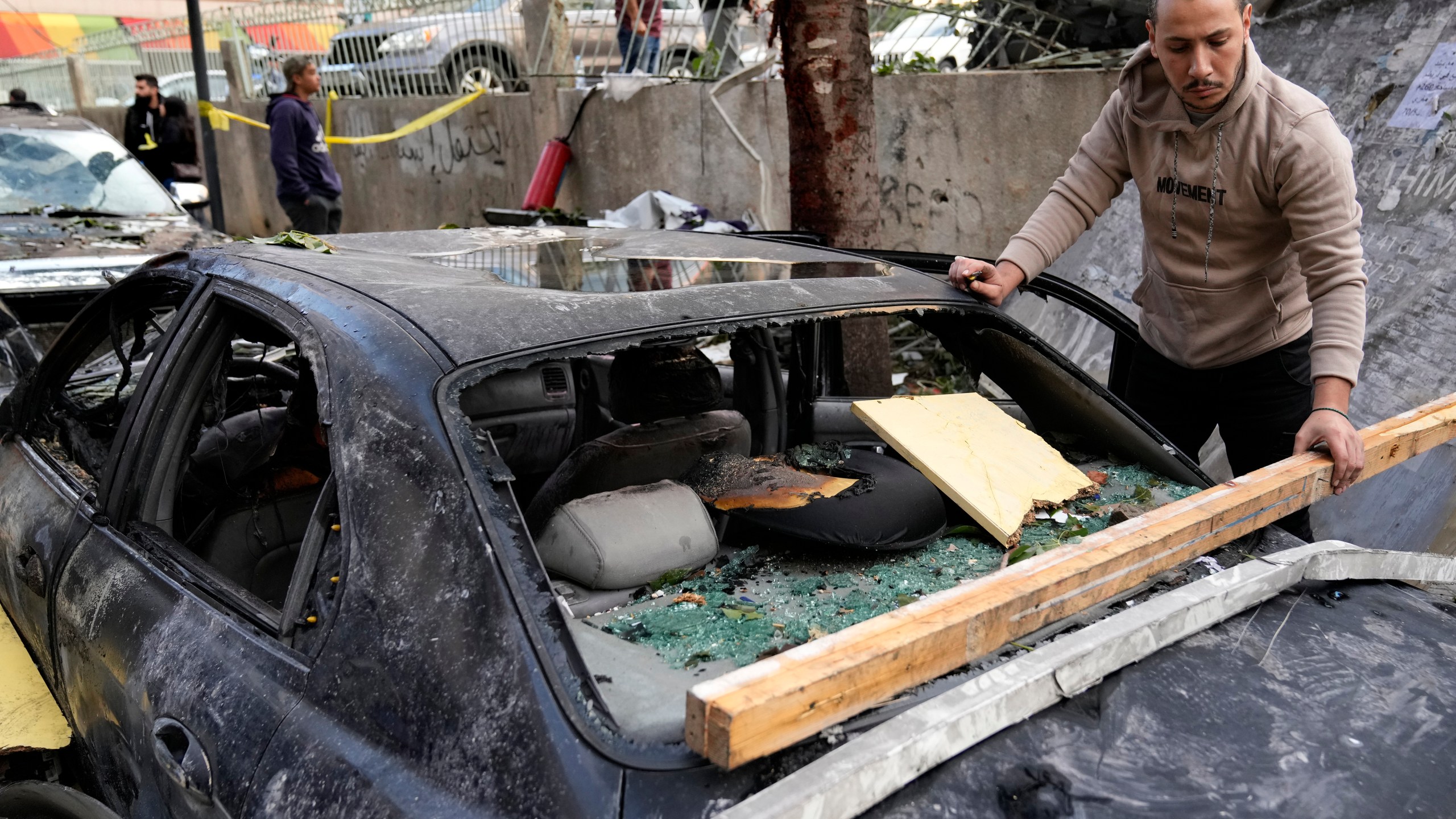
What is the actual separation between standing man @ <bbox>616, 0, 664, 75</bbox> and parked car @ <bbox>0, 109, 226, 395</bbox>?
3.32 metres

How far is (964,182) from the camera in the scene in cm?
612

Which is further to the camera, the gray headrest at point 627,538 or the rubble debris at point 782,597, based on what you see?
the gray headrest at point 627,538

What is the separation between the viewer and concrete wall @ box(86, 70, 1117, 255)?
584cm

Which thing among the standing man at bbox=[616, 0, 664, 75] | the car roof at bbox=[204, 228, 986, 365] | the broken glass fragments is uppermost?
the standing man at bbox=[616, 0, 664, 75]

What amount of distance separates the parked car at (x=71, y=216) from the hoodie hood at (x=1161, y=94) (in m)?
4.85

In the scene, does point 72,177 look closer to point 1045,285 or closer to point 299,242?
point 299,242

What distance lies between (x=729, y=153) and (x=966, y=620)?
255 inches

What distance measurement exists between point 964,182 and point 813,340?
3.60 metres

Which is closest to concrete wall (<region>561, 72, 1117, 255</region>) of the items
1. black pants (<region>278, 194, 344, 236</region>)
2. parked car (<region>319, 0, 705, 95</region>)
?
parked car (<region>319, 0, 705, 95</region>)

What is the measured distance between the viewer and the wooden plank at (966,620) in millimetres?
1148

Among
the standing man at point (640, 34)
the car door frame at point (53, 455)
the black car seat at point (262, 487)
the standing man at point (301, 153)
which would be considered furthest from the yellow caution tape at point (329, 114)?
the black car seat at point (262, 487)

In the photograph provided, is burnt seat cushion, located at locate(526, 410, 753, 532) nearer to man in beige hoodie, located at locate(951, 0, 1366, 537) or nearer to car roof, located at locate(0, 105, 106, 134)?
man in beige hoodie, located at locate(951, 0, 1366, 537)

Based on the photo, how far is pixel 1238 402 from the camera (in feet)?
8.89

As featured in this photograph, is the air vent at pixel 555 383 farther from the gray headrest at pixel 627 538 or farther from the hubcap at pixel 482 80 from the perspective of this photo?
the hubcap at pixel 482 80
